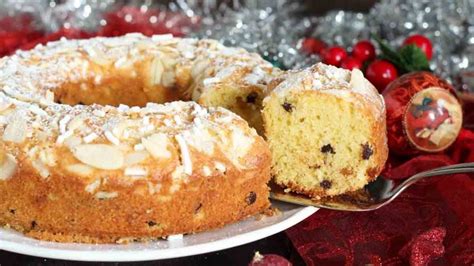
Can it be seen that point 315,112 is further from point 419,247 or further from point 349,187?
point 419,247

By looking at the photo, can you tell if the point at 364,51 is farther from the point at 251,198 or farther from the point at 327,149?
the point at 251,198

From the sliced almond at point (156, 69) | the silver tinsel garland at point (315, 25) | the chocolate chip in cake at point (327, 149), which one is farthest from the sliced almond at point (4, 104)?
the silver tinsel garland at point (315, 25)

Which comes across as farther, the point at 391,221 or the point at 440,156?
the point at 440,156

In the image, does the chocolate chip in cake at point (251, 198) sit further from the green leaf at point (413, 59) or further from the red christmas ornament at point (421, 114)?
the green leaf at point (413, 59)

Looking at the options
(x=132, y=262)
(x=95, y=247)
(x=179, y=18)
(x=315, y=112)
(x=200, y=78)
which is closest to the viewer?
(x=95, y=247)

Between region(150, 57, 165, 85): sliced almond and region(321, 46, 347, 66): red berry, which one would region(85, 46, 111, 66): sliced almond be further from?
region(321, 46, 347, 66): red berry

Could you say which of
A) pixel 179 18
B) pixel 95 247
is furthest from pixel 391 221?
pixel 179 18

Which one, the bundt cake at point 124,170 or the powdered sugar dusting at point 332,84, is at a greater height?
the powdered sugar dusting at point 332,84
